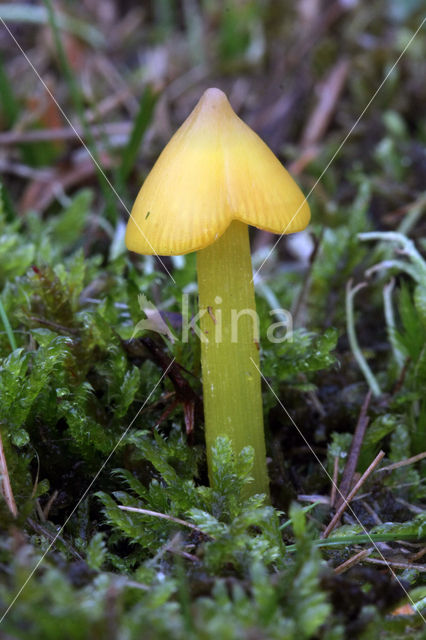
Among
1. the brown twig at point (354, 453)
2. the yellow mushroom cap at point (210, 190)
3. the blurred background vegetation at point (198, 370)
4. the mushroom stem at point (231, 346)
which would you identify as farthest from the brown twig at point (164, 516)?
the yellow mushroom cap at point (210, 190)

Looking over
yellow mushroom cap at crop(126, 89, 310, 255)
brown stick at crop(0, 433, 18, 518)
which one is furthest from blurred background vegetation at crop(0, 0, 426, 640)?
yellow mushroom cap at crop(126, 89, 310, 255)

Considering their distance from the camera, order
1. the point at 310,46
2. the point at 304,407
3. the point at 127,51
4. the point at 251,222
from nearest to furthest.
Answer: the point at 251,222 → the point at 304,407 → the point at 310,46 → the point at 127,51

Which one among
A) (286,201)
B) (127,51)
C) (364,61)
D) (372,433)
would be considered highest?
(127,51)

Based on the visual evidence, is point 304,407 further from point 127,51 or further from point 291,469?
point 127,51

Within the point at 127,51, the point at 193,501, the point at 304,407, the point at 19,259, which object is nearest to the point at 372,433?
the point at 304,407

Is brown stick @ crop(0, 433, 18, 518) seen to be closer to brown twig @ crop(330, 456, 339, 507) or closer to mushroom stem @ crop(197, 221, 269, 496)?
mushroom stem @ crop(197, 221, 269, 496)

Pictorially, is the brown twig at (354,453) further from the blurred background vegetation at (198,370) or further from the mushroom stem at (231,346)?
the mushroom stem at (231,346)
